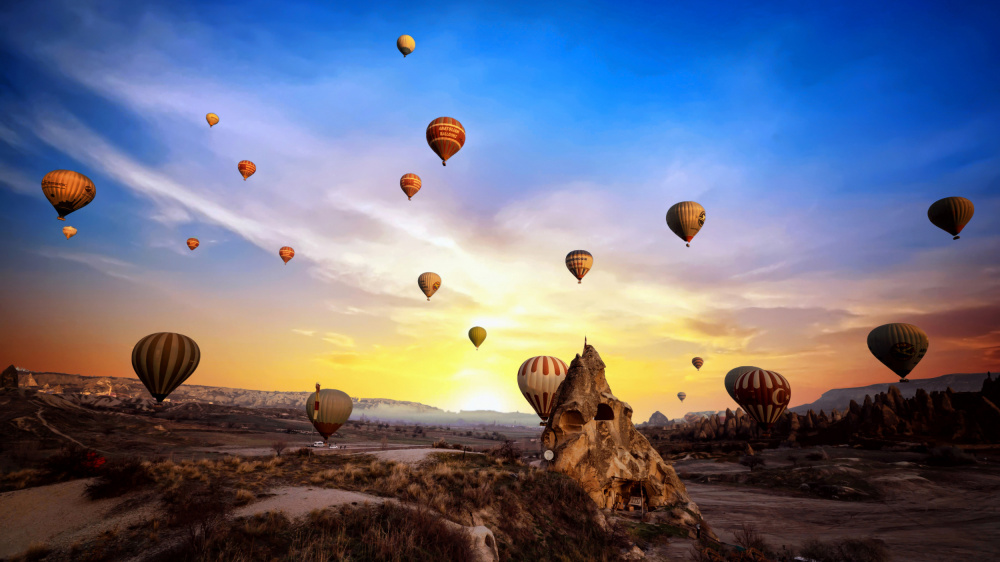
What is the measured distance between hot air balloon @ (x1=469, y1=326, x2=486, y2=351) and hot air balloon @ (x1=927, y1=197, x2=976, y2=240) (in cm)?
4909

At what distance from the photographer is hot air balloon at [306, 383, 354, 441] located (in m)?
29.7

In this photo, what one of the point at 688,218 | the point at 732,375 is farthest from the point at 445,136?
the point at 732,375

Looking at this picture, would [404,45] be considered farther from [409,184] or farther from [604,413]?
[604,413]

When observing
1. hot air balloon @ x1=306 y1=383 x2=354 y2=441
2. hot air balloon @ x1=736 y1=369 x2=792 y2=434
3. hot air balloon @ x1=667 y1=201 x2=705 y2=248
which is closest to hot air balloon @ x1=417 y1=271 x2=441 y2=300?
hot air balloon @ x1=306 y1=383 x2=354 y2=441

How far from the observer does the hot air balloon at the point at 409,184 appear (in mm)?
46906

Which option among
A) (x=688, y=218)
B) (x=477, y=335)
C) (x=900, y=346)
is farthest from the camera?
(x=477, y=335)

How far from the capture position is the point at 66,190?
33375 mm

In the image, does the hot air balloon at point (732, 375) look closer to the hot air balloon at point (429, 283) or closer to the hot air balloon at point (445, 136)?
the hot air balloon at point (429, 283)

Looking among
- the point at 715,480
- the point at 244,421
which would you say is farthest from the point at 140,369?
the point at 244,421

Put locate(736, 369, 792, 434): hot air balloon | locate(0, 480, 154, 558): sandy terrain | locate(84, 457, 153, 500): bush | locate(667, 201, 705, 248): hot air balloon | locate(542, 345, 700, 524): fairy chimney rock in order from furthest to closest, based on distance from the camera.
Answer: locate(667, 201, 705, 248): hot air balloon < locate(736, 369, 792, 434): hot air balloon < locate(542, 345, 700, 524): fairy chimney rock < locate(84, 457, 153, 500): bush < locate(0, 480, 154, 558): sandy terrain

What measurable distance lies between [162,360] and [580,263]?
37017 millimetres

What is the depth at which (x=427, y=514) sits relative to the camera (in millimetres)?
12281

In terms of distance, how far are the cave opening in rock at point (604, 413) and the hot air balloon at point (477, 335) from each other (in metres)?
33.2

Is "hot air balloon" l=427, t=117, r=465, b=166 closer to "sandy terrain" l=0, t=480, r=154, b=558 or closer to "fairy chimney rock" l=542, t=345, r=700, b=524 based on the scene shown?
"fairy chimney rock" l=542, t=345, r=700, b=524
